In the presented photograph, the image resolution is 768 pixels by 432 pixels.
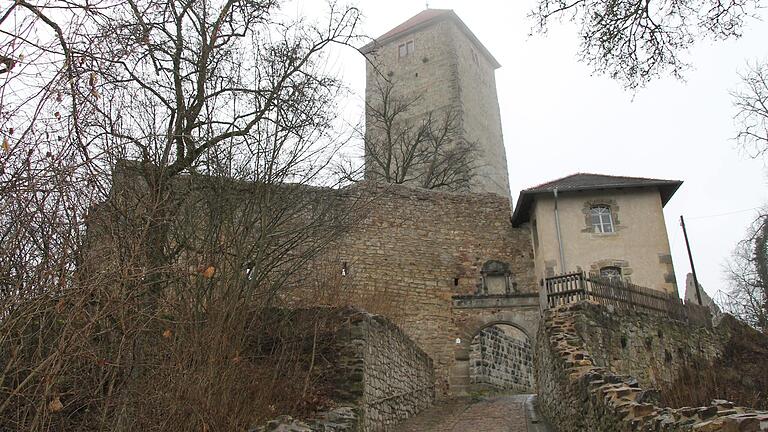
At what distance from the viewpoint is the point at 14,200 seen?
302cm

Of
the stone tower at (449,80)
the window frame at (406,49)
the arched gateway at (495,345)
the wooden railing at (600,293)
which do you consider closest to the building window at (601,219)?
the arched gateway at (495,345)

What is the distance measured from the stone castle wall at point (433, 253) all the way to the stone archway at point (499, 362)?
1.34 m

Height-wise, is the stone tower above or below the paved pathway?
above

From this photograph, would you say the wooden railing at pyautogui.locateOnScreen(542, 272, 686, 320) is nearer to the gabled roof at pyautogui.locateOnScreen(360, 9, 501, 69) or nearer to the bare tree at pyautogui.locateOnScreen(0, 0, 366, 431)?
the bare tree at pyautogui.locateOnScreen(0, 0, 366, 431)

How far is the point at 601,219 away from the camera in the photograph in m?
16.5

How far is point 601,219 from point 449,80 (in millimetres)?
15202

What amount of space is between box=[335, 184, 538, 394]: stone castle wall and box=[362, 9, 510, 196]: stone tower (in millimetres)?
9364

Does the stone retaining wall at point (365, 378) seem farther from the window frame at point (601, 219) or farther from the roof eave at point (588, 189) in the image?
the window frame at point (601, 219)

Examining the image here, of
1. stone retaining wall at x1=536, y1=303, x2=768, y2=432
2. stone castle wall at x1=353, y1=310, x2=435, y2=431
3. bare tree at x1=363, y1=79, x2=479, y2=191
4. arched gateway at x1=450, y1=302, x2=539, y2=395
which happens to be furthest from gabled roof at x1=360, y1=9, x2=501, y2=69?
stone retaining wall at x1=536, y1=303, x2=768, y2=432

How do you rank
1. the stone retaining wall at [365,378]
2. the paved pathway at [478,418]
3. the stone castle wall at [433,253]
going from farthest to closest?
the stone castle wall at [433,253] < the paved pathway at [478,418] < the stone retaining wall at [365,378]

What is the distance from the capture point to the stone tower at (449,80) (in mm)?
29516

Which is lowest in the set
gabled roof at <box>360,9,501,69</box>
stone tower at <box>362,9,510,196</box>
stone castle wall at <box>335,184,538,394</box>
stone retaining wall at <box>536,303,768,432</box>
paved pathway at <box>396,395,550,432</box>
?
paved pathway at <box>396,395,550,432</box>

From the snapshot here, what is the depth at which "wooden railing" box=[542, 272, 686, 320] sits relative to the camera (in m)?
11.3

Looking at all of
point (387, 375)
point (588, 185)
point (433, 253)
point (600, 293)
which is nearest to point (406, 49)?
point (433, 253)
